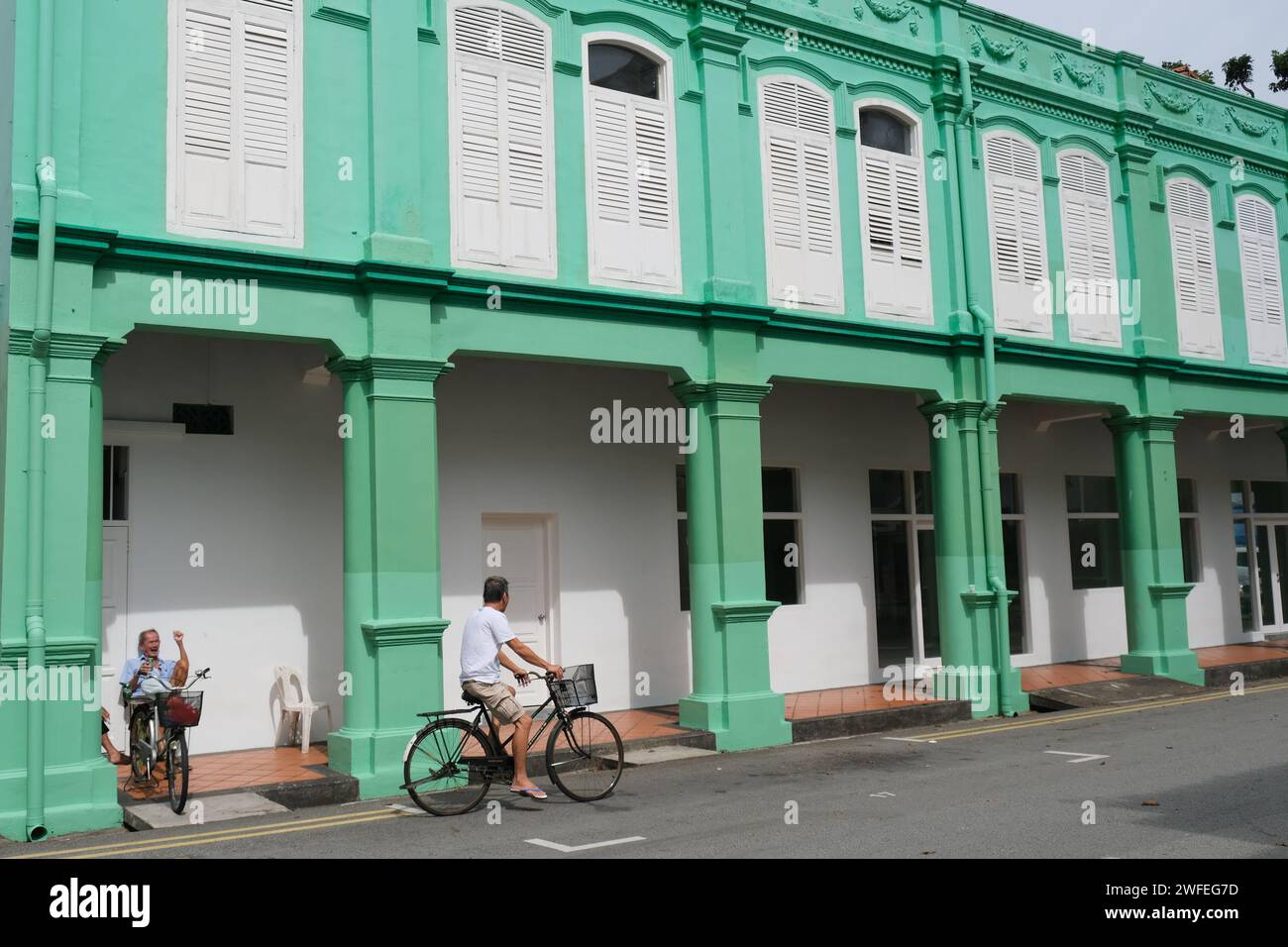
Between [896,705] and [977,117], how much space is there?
7.31m

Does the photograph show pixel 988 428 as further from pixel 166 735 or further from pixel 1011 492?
pixel 166 735

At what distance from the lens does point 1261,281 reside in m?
17.8

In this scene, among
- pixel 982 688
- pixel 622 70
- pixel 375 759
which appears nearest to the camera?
pixel 375 759

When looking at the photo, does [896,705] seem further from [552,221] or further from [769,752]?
[552,221]

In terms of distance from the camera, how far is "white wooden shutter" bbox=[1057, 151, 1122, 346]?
15.4 m

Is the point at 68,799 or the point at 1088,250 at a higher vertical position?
the point at 1088,250

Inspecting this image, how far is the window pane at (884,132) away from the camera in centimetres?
1375

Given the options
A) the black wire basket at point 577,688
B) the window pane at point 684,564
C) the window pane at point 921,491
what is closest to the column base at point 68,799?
the black wire basket at point 577,688

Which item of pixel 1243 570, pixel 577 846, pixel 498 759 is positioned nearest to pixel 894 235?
pixel 498 759

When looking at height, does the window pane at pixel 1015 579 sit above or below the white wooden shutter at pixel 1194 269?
below

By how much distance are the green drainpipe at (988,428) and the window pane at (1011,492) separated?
133 inches

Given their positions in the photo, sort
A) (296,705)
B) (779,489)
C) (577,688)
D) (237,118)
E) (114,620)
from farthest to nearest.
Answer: (779,489) → (296,705) → (114,620) → (237,118) → (577,688)

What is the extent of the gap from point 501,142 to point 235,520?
4382 millimetres

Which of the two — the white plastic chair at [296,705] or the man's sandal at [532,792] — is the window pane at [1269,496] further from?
A: the white plastic chair at [296,705]
